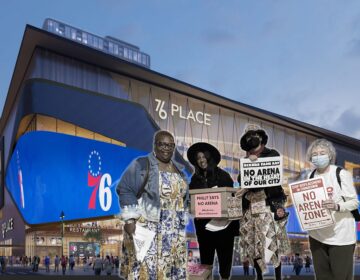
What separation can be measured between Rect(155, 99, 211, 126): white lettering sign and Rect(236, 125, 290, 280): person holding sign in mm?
34482

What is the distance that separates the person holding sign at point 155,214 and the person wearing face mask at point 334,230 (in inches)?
53.2

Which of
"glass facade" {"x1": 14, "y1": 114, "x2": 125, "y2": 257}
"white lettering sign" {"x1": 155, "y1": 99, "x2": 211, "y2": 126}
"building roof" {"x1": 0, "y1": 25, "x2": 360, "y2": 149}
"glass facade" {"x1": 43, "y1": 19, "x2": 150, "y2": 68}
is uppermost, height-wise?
"glass facade" {"x1": 43, "y1": 19, "x2": 150, "y2": 68}

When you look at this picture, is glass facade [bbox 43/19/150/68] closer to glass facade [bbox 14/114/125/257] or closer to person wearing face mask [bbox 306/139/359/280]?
glass facade [bbox 14/114/125/257]

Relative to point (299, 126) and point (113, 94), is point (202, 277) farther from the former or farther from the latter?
point (299, 126)

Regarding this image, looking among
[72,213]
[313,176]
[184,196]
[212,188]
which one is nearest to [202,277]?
[212,188]

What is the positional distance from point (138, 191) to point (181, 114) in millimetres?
38335

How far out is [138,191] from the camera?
18.2ft

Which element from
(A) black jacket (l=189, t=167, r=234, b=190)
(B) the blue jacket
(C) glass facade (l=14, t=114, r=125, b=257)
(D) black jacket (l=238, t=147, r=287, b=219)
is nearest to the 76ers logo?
(C) glass facade (l=14, t=114, r=125, b=257)

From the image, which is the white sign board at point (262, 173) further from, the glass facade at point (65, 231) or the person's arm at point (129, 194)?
the glass facade at point (65, 231)

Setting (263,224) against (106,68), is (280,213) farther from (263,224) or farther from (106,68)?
(106,68)

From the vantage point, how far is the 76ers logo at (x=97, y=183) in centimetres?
3500

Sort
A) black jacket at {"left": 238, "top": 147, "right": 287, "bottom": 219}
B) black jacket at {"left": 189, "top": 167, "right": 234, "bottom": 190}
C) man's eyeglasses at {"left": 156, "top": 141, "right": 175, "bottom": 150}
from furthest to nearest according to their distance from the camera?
black jacket at {"left": 189, "top": 167, "right": 234, "bottom": 190} < black jacket at {"left": 238, "top": 147, "right": 287, "bottom": 219} < man's eyeglasses at {"left": 156, "top": 141, "right": 175, "bottom": 150}

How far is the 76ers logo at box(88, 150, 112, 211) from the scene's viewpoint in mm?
35000

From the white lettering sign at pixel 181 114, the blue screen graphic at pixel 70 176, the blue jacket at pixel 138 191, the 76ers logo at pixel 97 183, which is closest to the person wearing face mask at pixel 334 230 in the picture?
the blue jacket at pixel 138 191
